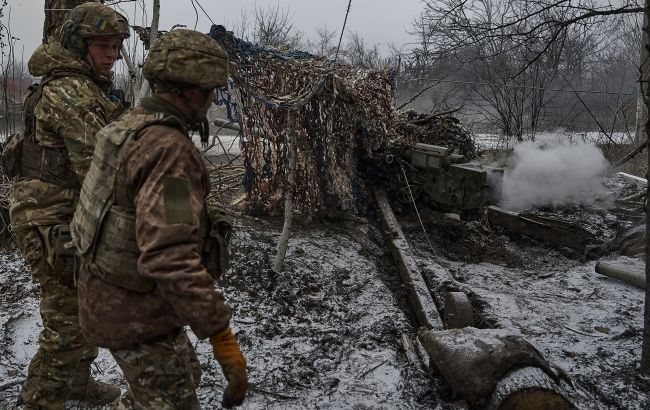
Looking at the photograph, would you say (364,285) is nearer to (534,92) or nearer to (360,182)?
(360,182)

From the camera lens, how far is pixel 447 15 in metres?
5.80

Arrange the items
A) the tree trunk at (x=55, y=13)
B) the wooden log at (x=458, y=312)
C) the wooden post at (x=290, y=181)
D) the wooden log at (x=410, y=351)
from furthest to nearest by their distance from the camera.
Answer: the wooden post at (x=290, y=181) < the tree trunk at (x=55, y=13) < the wooden log at (x=458, y=312) < the wooden log at (x=410, y=351)

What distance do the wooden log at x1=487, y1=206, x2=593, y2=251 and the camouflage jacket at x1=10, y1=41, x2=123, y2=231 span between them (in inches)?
244

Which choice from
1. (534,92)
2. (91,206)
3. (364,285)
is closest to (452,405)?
(364,285)

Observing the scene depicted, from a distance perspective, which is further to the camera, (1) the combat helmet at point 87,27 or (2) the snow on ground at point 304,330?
(2) the snow on ground at point 304,330

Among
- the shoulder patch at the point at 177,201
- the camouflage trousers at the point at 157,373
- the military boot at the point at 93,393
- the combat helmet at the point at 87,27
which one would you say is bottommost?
the military boot at the point at 93,393

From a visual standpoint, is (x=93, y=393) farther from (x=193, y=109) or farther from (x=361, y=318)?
(x=361, y=318)

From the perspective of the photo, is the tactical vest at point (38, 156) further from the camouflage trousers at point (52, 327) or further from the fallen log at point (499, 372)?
the fallen log at point (499, 372)

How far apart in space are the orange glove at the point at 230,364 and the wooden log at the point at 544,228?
6.42m

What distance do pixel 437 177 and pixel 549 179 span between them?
2767mm

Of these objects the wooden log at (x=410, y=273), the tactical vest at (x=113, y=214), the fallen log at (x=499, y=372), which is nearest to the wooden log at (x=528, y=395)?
the fallen log at (x=499, y=372)

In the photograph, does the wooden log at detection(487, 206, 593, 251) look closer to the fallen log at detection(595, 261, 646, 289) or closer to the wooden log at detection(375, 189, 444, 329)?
the fallen log at detection(595, 261, 646, 289)

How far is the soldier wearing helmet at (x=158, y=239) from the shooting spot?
1847mm

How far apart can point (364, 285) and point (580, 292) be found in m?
2.26
